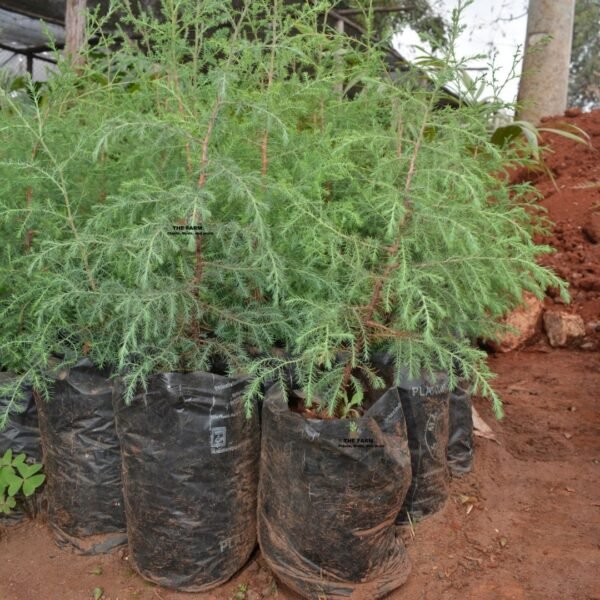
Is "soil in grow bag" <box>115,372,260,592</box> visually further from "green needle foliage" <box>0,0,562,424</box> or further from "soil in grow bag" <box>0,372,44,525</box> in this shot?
"soil in grow bag" <box>0,372,44,525</box>

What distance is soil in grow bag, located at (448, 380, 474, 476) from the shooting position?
2574mm

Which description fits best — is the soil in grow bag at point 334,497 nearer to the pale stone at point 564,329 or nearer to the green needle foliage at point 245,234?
the green needle foliage at point 245,234

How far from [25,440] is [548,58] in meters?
5.91

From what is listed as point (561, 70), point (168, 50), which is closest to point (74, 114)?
point (168, 50)

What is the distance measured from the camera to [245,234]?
1.77 m

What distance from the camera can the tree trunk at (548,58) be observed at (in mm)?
6031

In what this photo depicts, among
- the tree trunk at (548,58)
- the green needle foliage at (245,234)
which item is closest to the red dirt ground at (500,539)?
the green needle foliage at (245,234)

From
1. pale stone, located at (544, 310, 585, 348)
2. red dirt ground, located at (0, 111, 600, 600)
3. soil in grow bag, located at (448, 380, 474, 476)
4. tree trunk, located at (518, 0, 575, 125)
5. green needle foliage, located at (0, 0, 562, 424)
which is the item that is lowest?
red dirt ground, located at (0, 111, 600, 600)

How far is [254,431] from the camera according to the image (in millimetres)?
2037

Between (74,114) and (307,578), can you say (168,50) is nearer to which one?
(74,114)

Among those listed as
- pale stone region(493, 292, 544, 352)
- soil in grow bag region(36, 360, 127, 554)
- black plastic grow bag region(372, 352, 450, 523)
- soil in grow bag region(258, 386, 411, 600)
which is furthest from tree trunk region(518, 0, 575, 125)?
soil in grow bag region(36, 360, 127, 554)

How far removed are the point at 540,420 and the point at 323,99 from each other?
188 cm

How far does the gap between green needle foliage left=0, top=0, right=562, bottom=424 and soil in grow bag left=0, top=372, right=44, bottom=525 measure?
0.60 ft

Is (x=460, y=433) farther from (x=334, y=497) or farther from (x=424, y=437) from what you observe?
(x=334, y=497)
